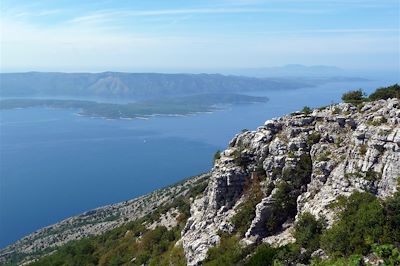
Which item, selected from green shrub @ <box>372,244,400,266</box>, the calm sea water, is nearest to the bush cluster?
green shrub @ <box>372,244,400,266</box>

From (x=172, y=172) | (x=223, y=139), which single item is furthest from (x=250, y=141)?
(x=223, y=139)

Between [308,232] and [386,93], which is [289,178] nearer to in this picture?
[308,232]

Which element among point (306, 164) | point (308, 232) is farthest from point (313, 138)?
point (308, 232)

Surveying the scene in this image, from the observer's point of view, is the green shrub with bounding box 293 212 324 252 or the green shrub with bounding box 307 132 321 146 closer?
the green shrub with bounding box 293 212 324 252

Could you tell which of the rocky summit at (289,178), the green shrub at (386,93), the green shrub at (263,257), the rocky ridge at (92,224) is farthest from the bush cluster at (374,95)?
the rocky ridge at (92,224)

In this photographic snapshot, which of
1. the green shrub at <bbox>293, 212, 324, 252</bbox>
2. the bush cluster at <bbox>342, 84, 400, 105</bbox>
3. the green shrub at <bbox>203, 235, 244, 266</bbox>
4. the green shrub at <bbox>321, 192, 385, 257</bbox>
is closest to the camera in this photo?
the green shrub at <bbox>321, 192, 385, 257</bbox>

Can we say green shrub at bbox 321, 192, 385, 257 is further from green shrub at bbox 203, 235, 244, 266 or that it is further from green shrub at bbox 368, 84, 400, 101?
green shrub at bbox 368, 84, 400, 101

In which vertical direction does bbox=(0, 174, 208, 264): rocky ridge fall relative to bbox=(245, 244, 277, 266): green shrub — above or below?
below
